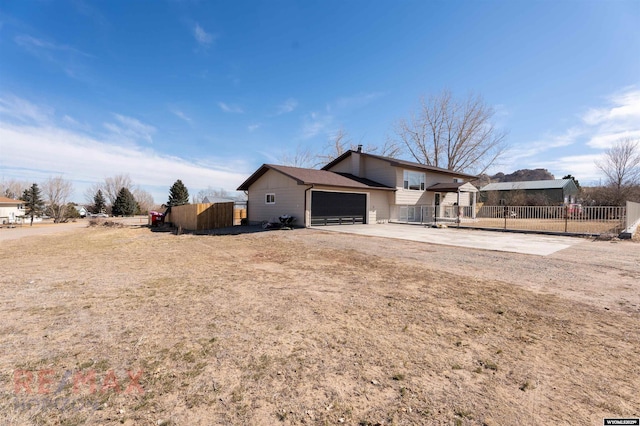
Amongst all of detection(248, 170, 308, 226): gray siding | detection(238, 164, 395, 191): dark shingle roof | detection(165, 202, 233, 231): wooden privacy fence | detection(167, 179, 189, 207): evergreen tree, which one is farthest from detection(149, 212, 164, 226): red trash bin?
detection(167, 179, 189, 207): evergreen tree

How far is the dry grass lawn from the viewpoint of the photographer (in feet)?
6.56

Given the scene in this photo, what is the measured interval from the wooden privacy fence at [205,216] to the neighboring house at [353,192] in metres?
1.85

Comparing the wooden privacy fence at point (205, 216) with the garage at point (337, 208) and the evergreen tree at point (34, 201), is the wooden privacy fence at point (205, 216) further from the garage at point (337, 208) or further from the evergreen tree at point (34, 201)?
the evergreen tree at point (34, 201)

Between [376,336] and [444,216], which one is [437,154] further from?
[376,336]

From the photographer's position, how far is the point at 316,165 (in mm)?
36594

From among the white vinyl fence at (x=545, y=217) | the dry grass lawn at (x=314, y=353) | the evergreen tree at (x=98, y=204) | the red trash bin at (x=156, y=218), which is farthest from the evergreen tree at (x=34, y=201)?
the white vinyl fence at (x=545, y=217)

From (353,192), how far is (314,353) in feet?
53.0

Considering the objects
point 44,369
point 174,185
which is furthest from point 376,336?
point 174,185

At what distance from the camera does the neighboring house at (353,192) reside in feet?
55.0

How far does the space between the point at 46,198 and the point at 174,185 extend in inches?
792

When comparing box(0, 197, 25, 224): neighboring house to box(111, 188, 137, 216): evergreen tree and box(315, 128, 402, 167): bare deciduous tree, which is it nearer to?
box(111, 188, 137, 216): evergreen tree

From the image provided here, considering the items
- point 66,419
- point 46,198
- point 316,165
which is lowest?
point 66,419

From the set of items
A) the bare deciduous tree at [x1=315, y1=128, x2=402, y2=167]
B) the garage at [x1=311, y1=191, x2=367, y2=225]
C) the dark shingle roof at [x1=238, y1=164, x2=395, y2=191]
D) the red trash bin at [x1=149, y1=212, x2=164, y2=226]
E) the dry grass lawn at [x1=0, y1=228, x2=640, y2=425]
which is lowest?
the dry grass lawn at [x1=0, y1=228, x2=640, y2=425]

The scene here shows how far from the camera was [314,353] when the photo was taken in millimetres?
2768
